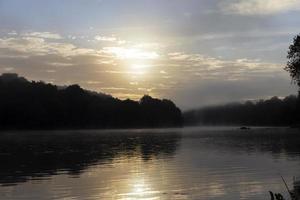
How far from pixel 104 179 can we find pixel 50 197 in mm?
8652

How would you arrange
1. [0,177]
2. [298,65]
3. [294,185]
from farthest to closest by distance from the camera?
1. [298,65]
2. [0,177]
3. [294,185]

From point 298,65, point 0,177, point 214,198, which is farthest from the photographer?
point 298,65

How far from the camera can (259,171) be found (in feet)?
132

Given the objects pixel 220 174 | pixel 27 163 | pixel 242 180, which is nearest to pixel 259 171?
pixel 220 174

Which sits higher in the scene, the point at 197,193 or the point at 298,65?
the point at 298,65

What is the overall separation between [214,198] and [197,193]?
183 cm

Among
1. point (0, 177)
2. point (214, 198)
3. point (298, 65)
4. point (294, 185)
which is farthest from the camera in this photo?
point (298, 65)

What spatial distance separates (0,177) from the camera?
3678 centimetres

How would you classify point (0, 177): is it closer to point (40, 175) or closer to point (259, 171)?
point (40, 175)

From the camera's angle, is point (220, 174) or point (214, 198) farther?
point (220, 174)

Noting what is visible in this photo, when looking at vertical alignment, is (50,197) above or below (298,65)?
below

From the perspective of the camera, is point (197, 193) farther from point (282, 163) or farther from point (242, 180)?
point (282, 163)

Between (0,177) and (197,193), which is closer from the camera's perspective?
(197,193)

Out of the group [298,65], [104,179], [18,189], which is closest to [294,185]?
[104,179]
